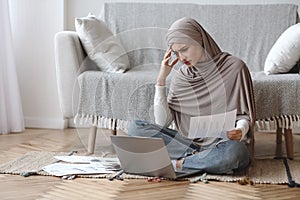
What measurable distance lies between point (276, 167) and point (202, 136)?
359 millimetres

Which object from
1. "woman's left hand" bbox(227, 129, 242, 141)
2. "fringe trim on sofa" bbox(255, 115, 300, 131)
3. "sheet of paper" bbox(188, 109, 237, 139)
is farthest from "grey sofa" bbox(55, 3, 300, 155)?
"woman's left hand" bbox(227, 129, 242, 141)

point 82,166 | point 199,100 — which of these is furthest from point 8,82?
point 199,100

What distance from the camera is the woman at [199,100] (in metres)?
2.04

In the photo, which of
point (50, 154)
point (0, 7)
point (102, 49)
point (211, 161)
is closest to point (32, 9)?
point (0, 7)

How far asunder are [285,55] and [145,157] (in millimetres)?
923

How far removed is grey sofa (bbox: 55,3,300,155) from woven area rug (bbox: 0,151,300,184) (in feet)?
0.57

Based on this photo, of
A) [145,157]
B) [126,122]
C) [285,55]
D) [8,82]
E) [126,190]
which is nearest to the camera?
[126,190]

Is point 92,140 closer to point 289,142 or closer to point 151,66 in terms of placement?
point 151,66

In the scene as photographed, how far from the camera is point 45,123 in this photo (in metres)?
3.37

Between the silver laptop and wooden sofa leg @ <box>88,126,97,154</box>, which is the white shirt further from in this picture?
wooden sofa leg @ <box>88,126,97,154</box>

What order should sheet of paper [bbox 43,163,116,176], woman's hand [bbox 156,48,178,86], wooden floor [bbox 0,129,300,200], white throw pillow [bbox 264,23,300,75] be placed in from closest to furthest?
wooden floor [bbox 0,129,300,200], sheet of paper [bbox 43,163,116,176], woman's hand [bbox 156,48,178,86], white throw pillow [bbox 264,23,300,75]

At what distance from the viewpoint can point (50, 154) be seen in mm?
2451

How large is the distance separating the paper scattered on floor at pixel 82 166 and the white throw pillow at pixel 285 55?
34.0 inches

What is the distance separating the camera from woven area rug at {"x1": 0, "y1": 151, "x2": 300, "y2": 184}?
6.63 ft
